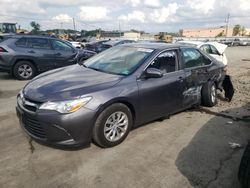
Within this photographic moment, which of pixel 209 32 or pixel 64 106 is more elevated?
pixel 64 106

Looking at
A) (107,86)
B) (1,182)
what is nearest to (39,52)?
(107,86)

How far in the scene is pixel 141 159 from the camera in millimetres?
3775

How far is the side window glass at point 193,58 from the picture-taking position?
538 centimetres

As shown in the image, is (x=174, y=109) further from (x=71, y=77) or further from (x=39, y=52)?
(x=39, y=52)

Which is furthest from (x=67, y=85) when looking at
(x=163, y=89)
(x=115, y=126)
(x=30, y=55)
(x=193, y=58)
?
(x=30, y=55)

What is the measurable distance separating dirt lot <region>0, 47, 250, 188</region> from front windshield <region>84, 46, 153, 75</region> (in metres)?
1.17

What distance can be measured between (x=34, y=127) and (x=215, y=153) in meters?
2.73

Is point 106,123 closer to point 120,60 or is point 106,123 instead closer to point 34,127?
point 34,127

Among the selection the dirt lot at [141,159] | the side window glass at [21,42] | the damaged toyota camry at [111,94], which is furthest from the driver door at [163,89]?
the side window glass at [21,42]

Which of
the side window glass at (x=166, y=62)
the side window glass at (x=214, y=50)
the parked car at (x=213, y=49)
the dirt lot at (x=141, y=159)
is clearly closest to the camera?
the dirt lot at (x=141, y=159)

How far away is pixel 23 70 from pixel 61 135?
6.88m

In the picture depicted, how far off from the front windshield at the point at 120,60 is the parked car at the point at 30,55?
5185 mm

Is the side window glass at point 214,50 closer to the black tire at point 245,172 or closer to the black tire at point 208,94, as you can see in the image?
the black tire at point 208,94

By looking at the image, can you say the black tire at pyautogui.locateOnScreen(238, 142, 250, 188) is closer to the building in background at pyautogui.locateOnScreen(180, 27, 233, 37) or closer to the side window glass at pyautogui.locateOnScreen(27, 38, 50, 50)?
the side window glass at pyautogui.locateOnScreen(27, 38, 50, 50)
